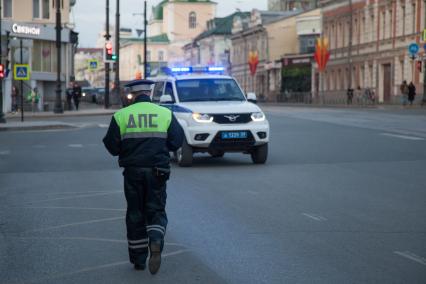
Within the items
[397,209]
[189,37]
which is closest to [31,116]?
[397,209]

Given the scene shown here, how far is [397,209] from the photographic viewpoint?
11.4 m

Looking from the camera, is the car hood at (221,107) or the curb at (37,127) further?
the curb at (37,127)

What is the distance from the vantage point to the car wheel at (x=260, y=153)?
712 inches

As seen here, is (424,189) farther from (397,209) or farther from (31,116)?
(31,116)

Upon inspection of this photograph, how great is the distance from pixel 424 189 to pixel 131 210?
6977 mm

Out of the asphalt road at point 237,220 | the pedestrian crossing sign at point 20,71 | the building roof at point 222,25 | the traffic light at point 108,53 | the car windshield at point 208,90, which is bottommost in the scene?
the asphalt road at point 237,220

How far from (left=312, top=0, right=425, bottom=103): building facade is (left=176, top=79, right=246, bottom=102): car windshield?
43328 millimetres

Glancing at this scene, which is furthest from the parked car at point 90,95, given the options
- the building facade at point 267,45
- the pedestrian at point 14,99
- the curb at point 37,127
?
the curb at point 37,127

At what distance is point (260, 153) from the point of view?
1812 centimetres

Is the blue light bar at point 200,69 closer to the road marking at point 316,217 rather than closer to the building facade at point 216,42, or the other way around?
the road marking at point 316,217

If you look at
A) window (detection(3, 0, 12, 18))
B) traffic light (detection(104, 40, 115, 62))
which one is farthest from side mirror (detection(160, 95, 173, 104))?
window (detection(3, 0, 12, 18))

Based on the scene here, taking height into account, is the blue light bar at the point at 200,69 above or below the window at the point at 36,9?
below

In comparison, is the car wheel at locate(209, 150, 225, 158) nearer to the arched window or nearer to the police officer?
the police officer

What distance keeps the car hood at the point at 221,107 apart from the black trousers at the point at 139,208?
33.1 ft
